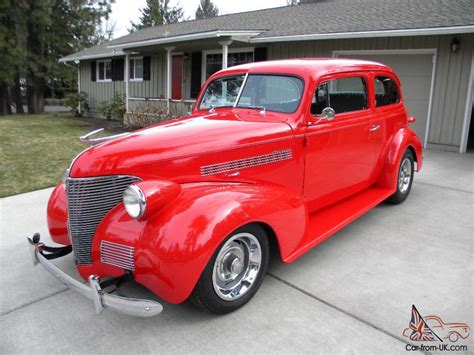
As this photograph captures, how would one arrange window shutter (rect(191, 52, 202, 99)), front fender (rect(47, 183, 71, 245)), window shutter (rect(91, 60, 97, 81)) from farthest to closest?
1. window shutter (rect(91, 60, 97, 81))
2. window shutter (rect(191, 52, 202, 99))
3. front fender (rect(47, 183, 71, 245))

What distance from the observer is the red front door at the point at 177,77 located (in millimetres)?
16203

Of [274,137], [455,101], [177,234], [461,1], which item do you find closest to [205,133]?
[274,137]

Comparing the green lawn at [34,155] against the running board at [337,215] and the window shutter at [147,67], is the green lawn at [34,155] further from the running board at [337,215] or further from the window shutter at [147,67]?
the running board at [337,215]

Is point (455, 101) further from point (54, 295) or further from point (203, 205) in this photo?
point (54, 295)

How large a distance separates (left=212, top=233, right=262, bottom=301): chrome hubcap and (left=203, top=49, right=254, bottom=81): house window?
37.7 feet

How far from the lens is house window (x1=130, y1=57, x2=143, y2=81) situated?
714 inches

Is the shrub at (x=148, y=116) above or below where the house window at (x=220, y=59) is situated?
below

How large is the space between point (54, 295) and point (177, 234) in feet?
4.87

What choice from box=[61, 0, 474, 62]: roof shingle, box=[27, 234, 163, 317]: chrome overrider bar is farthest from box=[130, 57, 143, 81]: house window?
box=[27, 234, 163, 317]: chrome overrider bar

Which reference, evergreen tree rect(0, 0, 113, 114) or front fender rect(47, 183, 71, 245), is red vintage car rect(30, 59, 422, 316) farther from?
evergreen tree rect(0, 0, 113, 114)

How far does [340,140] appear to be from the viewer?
166 inches

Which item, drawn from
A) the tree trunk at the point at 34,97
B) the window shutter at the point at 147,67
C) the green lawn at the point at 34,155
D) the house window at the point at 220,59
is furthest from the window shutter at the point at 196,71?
the tree trunk at the point at 34,97

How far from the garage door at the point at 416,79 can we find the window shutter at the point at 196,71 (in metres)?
6.99

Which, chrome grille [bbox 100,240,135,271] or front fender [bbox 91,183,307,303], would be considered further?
chrome grille [bbox 100,240,135,271]
